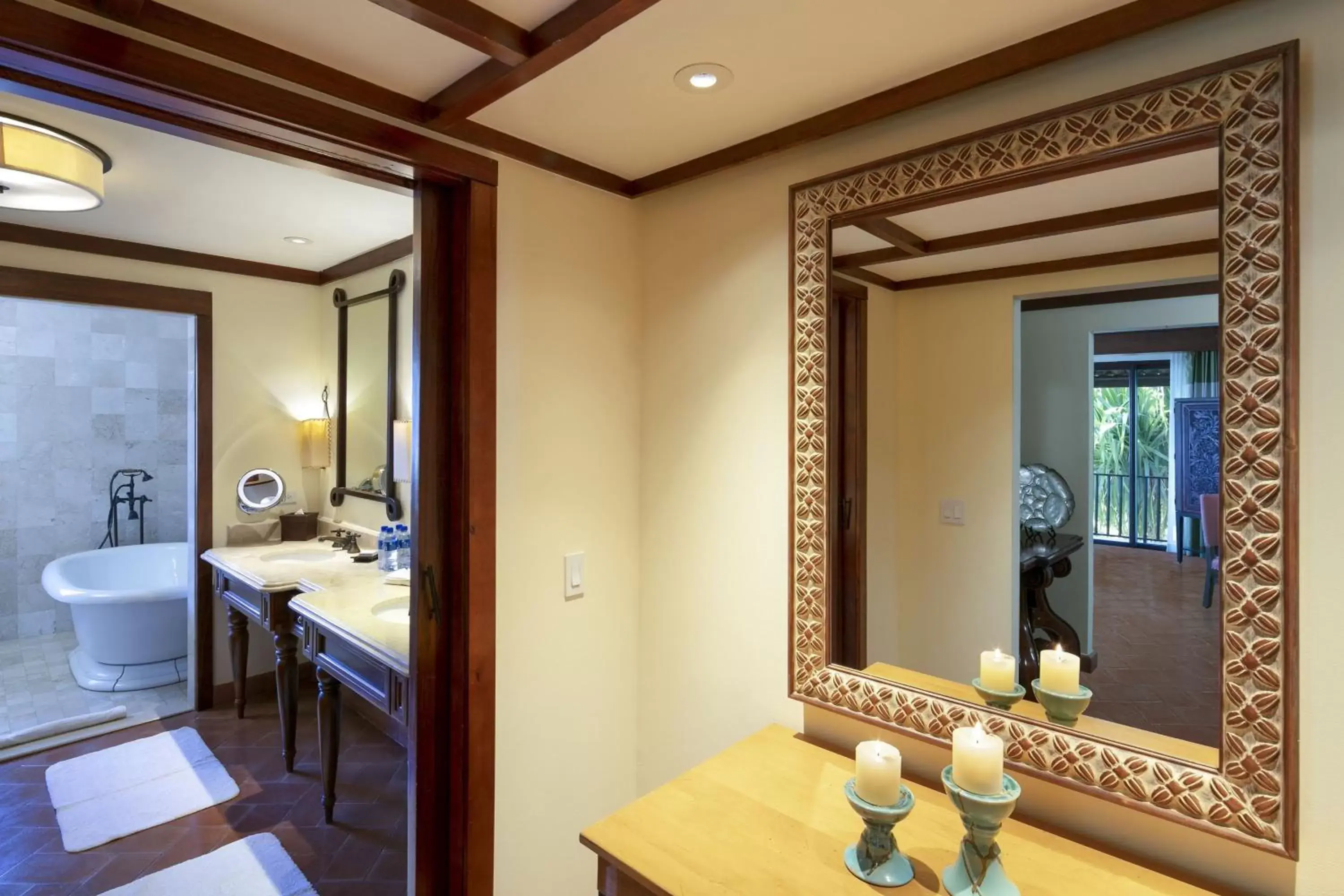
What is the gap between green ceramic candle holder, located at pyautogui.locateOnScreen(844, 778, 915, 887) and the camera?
1062 mm

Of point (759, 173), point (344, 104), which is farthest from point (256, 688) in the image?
point (759, 173)

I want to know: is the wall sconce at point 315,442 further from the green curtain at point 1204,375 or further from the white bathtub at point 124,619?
the green curtain at point 1204,375

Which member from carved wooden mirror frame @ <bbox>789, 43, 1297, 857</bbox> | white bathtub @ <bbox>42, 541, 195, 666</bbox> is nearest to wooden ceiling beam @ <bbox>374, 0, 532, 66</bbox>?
carved wooden mirror frame @ <bbox>789, 43, 1297, 857</bbox>

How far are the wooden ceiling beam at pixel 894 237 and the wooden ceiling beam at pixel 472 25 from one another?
0.76 m

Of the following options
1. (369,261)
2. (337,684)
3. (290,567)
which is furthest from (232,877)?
(369,261)

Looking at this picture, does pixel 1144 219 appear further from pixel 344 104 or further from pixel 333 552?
pixel 333 552

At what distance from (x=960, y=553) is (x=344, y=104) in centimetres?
156

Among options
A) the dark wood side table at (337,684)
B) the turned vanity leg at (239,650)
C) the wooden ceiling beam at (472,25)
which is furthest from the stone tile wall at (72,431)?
the wooden ceiling beam at (472,25)

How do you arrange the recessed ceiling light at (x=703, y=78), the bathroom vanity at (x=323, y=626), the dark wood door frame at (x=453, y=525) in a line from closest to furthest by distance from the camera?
the recessed ceiling light at (x=703, y=78), the dark wood door frame at (x=453, y=525), the bathroom vanity at (x=323, y=626)

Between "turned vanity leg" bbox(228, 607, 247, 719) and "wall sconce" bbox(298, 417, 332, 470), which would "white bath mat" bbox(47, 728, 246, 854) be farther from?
"wall sconce" bbox(298, 417, 332, 470)

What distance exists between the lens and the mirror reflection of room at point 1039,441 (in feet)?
3.49

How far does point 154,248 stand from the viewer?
329 cm

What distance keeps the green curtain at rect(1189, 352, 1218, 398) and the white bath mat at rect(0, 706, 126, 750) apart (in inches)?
181

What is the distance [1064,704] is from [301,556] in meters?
3.45
